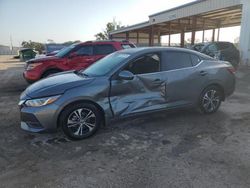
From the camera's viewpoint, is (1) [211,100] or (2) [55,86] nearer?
(2) [55,86]

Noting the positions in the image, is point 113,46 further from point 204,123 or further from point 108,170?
point 108,170

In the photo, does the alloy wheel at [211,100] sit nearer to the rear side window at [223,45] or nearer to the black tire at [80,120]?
the black tire at [80,120]

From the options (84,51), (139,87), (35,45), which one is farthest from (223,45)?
Answer: (35,45)

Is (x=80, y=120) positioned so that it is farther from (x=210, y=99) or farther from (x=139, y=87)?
(x=210, y=99)

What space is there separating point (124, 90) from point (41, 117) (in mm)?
1482

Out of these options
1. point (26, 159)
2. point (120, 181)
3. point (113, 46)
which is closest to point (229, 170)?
point (120, 181)

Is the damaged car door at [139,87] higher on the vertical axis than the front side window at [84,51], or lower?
lower

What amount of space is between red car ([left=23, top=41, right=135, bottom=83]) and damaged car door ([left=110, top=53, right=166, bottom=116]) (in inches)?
146

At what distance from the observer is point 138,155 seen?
350cm

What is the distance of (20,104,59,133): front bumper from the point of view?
12.3 feet

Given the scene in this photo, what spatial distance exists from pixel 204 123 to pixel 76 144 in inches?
103

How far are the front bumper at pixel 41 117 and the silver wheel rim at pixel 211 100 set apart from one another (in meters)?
3.21

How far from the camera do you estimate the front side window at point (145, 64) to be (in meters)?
4.38

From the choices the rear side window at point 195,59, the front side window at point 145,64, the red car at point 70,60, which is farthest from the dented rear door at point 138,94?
the red car at point 70,60
